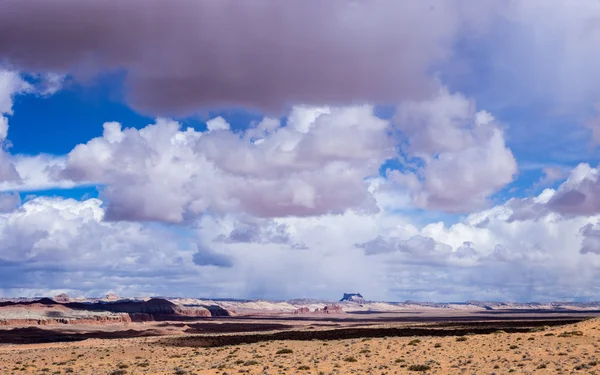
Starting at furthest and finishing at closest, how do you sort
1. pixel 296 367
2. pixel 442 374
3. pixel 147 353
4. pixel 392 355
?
1. pixel 147 353
2. pixel 392 355
3. pixel 296 367
4. pixel 442 374

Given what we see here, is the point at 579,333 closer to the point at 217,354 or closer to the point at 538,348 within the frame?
the point at 538,348

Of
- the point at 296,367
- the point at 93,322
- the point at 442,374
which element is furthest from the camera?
the point at 93,322

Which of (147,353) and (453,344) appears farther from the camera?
(147,353)

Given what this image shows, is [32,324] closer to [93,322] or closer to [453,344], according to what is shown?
[93,322]

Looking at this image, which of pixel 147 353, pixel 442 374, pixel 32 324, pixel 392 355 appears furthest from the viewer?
pixel 32 324

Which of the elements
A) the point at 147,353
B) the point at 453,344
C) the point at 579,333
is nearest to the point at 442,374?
the point at 453,344

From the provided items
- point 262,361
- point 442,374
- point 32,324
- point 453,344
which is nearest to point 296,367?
point 262,361

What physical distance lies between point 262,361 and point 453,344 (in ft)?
57.2

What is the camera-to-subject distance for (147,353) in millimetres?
73500

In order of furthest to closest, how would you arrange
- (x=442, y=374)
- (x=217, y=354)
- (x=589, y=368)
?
1. (x=217, y=354)
2. (x=442, y=374)
3. (x=589, y=368)

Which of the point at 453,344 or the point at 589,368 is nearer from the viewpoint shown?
the point at 589,368

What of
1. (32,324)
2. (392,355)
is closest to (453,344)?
(392,355)

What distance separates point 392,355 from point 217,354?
20.3 m

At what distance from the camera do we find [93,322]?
182 m
